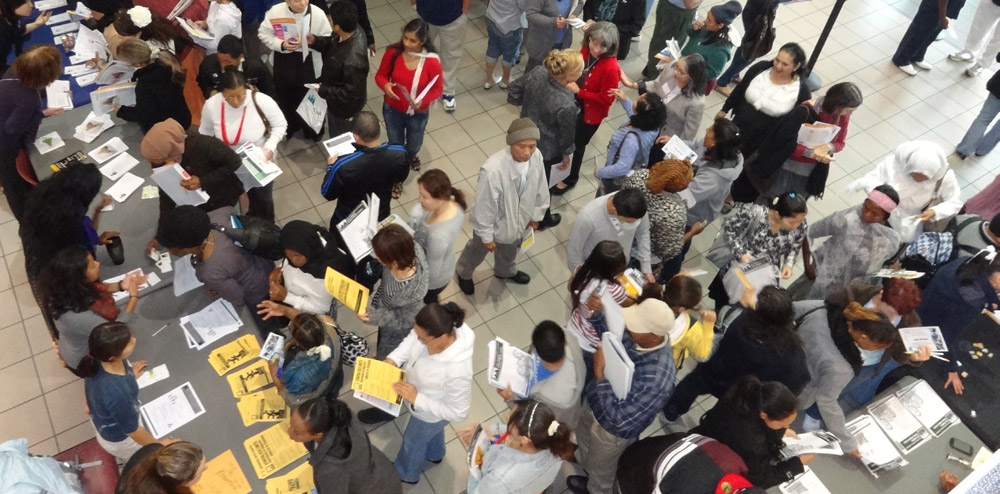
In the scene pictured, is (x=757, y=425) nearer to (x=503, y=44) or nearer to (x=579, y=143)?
(x=579, y=143)

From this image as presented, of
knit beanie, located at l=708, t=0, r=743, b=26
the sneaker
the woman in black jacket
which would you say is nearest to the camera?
the woman in black jacket

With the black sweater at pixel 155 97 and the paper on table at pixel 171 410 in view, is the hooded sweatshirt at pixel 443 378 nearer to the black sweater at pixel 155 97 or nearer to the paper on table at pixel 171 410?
the paper on table at pixel 171 410

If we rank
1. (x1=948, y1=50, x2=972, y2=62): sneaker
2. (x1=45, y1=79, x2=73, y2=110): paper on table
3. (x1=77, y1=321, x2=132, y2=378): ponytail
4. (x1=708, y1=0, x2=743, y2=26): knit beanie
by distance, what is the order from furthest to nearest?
(x1=948, y1=50, x2=972, y2=62): sneaker → (x1=708, y1=0, x2=743, y2=26): knit beanie → (x1=45, y1=79, x2=73, y2=110): paper on table → (x1=77, y1=321, x2=132, y2=378): ponytail

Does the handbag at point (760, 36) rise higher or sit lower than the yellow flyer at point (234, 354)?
higher

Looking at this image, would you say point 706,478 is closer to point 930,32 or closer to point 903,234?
point 903,234

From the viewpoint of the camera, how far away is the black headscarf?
3799 mm

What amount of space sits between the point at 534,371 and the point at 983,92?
7536mm

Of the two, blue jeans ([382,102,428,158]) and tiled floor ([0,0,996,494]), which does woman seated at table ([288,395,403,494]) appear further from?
blue jeans ([382,102,428,158])

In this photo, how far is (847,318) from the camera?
3812 mm

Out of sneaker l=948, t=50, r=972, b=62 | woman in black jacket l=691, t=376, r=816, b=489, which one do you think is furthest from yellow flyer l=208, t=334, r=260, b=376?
sneaker l=948, t=50, r=972, b=62

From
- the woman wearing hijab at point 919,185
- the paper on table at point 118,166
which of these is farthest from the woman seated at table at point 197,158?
the woman wearing hijab at point 919,185

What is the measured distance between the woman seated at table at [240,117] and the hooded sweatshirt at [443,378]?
2.10 meters

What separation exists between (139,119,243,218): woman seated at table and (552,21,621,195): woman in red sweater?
8.57ft

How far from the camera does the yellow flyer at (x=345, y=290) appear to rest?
368 centimetres
